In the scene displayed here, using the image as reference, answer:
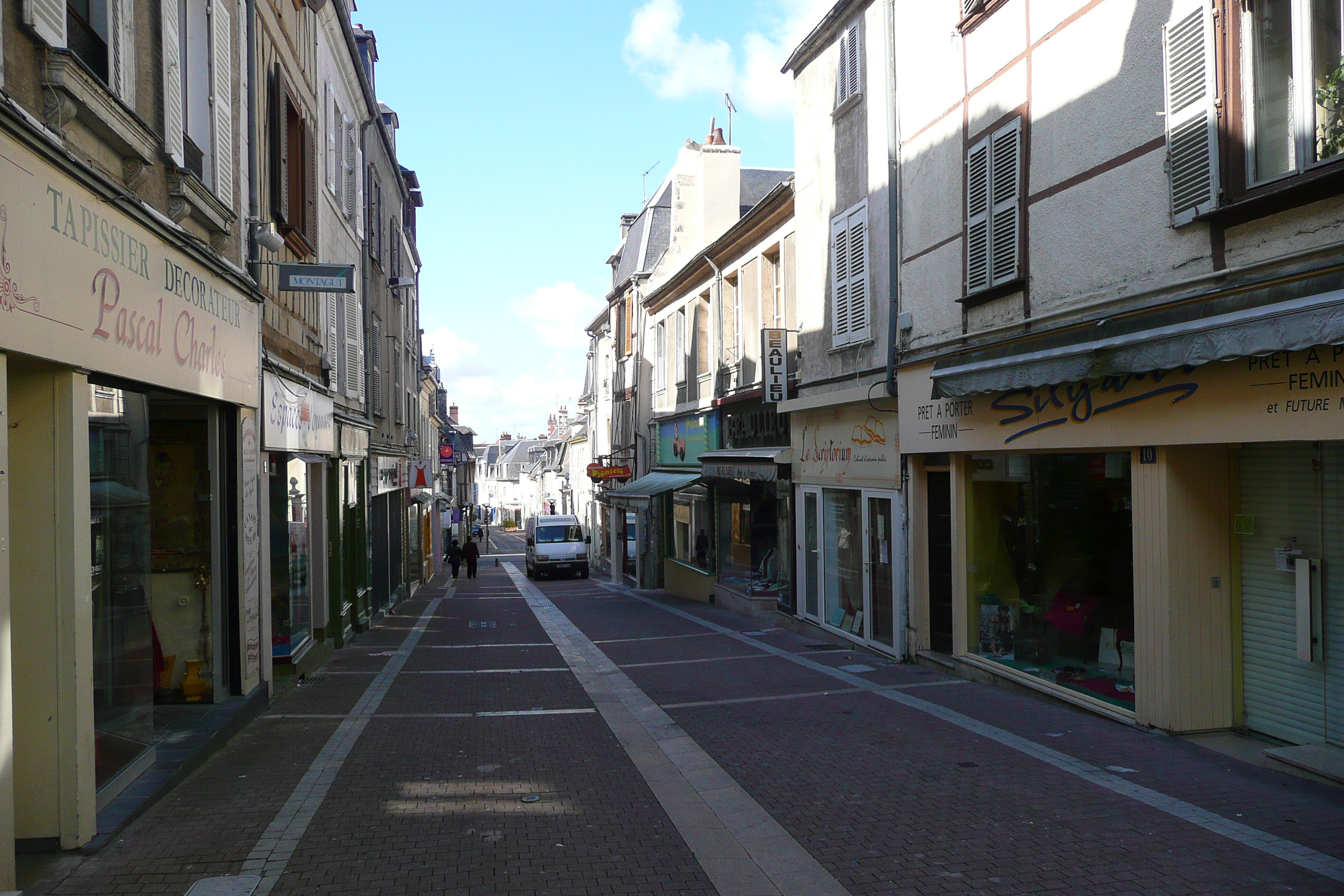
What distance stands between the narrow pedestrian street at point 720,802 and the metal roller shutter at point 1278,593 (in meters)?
0.66

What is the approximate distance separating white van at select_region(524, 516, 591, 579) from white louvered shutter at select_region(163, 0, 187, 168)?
28335 millimetres

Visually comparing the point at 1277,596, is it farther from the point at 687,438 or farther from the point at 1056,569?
the point at 687,438

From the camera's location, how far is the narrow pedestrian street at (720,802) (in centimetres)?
496

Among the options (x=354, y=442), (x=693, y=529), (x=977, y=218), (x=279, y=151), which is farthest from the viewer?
(x=693, y=529)

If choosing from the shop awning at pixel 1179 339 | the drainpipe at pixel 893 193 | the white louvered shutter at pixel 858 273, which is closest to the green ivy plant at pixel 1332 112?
the shop awning at pixel 1179 339

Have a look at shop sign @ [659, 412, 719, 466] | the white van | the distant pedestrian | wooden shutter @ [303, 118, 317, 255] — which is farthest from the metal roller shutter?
the distant pedestrian

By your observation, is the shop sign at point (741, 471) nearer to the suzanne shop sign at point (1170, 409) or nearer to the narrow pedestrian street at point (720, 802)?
the suzanne shop sign at point (1170, 409)

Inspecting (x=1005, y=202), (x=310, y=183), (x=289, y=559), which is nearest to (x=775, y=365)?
(x=1005, y=202)

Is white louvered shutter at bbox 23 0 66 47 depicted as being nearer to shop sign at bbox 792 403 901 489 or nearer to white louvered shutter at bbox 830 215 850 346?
shop sign at bbox 792 403 901 489

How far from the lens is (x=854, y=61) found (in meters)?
13.5

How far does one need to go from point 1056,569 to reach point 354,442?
10.7 meters

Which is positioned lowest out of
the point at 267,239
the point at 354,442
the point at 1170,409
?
the point at 1170,409

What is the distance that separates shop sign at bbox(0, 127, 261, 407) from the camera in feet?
14.6

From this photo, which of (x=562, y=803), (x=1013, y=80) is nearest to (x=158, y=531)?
(x=562, y=803)
